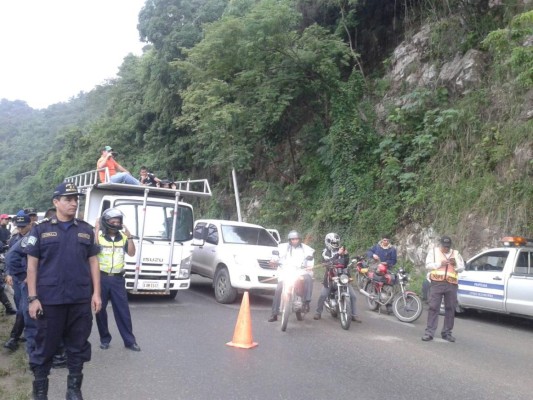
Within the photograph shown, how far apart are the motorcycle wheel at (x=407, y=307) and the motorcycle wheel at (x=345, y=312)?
1612mm

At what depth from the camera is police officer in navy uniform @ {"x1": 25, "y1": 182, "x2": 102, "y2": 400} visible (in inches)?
197

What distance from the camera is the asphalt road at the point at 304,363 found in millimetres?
6102

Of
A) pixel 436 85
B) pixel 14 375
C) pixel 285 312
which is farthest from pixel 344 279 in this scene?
pixel 436 85

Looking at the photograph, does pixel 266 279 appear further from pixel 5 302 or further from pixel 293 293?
pixel 5 302

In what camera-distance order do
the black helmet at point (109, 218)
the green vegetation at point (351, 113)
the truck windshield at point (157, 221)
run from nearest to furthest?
the black helmet at point (109, 218) < the truck windshield at point (157, 221) < the green vegetation at point (351, 113)

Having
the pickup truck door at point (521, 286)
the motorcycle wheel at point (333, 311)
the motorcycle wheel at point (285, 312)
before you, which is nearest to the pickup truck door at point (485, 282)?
the pickup truck door at point (521, 286)

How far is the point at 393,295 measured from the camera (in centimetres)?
1202

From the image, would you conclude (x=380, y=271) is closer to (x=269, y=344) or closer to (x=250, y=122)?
(x=269, y=344)

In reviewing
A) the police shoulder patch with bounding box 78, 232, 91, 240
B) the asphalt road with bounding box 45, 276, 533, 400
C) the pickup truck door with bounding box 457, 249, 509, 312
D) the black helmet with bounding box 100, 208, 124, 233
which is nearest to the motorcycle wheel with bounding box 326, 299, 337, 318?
the asphalt road with bounding box 45, 276, 533, 400

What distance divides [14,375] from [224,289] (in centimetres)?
621

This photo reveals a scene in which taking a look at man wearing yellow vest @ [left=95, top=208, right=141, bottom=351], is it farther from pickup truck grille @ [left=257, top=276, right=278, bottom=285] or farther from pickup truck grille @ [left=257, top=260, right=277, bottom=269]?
pickup truck grille @ [left=257, top=260, right=277, bottom=269]

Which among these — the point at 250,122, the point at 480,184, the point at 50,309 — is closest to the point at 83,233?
the point at 50,309

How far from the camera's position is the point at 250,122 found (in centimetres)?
2180

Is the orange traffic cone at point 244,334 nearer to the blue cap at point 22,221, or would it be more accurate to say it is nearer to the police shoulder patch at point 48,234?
the blue cap at point 22,221
